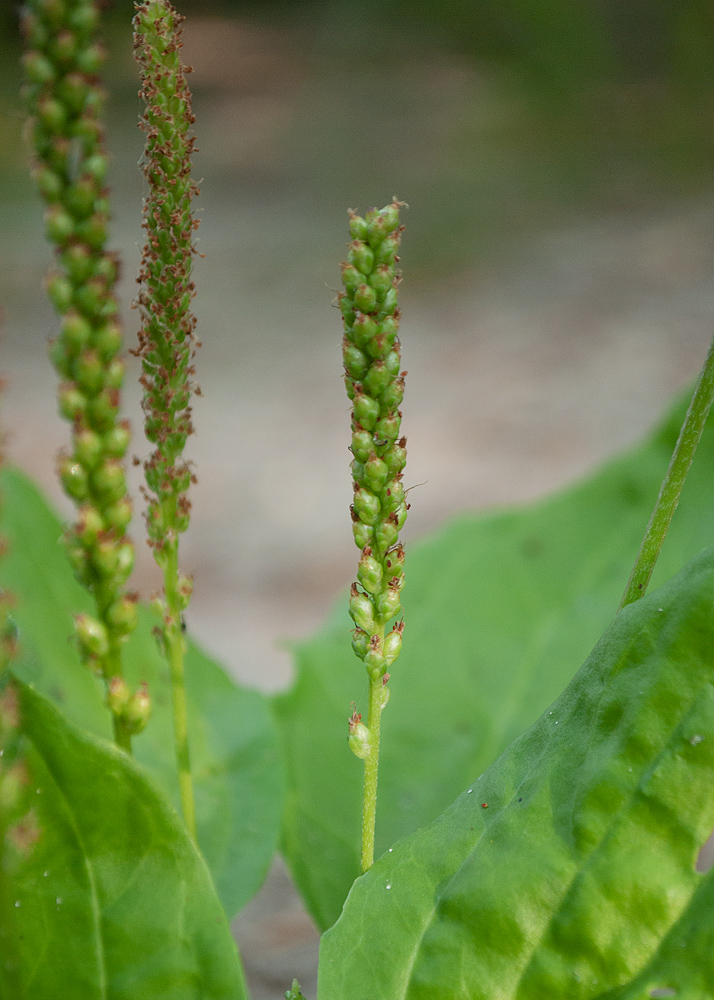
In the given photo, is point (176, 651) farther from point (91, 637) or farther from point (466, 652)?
point (466, 652)

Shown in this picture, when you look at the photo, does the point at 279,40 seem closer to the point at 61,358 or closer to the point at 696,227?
the point at 696,227

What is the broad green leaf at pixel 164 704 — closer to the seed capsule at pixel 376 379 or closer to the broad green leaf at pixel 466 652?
the broad green leaf at pixel 466 652

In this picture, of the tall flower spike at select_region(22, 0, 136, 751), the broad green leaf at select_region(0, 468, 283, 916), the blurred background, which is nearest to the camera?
the tall flower spike at select_region(22, 0, 136, 751)

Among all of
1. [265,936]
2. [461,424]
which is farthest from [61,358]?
[461,424]

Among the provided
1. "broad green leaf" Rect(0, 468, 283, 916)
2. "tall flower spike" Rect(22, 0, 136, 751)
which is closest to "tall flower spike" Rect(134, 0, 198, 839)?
"tall flower spike" Rect(22, 0, 136, 751)

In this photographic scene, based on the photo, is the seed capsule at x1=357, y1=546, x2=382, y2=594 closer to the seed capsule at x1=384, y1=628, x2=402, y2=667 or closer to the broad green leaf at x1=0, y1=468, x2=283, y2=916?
the seed capsule at x1=384, y1=628, x2=402, y2=667

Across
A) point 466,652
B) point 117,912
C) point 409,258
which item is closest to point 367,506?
point 117,912

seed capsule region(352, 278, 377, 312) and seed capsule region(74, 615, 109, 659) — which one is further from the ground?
seed capsule region(352, 278, 377, 312)
